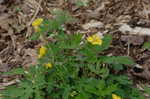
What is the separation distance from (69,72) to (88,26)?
117 cm

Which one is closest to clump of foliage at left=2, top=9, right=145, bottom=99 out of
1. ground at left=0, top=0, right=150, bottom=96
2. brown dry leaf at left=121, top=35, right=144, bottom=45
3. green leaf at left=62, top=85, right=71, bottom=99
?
green leaf at left=62, top=85, right=71, bottom=99

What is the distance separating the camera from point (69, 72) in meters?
2.69

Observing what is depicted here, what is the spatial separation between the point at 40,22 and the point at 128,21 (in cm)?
127

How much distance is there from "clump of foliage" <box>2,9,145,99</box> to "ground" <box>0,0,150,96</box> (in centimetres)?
46

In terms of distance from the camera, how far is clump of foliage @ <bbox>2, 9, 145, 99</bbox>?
253 cm

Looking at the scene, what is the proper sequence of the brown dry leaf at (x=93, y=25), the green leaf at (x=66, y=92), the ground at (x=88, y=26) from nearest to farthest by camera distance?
1. the green leaf at (x=66, y=92)
2. the ground at (x=88, y=26)
3. the brown dry leaf at (x=93, y=25)

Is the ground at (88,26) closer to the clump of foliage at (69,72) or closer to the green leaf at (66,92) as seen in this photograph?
the clump of foliage at (69,72)

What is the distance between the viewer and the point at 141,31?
3434 mm

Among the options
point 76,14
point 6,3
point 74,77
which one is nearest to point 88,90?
point 74,77

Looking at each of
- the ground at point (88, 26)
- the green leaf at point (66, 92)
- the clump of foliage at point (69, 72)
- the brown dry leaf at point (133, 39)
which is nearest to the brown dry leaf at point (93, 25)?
the ground at point (88, 26)

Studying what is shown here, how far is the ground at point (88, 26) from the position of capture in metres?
3.29

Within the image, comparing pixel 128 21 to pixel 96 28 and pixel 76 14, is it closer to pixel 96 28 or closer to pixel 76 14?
pixel 96 28

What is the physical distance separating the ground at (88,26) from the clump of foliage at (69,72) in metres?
0.46

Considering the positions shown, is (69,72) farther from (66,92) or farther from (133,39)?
(133,39)
